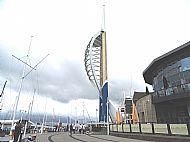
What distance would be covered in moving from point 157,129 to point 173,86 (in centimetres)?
982

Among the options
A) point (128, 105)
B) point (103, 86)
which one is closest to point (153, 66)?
point (103, 86)

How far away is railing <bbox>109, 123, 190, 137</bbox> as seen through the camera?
704 inches

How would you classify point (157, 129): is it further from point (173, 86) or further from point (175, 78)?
point (175, 78)

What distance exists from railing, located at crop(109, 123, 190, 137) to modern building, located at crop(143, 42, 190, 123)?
5.16 meters

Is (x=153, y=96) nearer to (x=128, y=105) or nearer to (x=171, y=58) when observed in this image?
(x=171, y=58)

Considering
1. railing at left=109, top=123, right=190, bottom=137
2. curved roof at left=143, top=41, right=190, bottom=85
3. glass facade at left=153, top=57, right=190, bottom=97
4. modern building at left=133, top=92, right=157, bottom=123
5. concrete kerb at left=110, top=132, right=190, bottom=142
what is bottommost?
concrete kerb at left=110, top=132, right=190, bottom=142

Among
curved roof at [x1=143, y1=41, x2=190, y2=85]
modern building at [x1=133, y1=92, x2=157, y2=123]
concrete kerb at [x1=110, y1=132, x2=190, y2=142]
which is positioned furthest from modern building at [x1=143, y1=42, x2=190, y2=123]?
concrete kerb at [x1=110, y1=132, x2=190, y2=142]

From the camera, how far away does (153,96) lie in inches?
1292

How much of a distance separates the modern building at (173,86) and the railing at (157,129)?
516 centimetres

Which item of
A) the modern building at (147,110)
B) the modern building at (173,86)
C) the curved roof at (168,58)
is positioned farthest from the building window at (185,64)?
the modern building at (147,110)

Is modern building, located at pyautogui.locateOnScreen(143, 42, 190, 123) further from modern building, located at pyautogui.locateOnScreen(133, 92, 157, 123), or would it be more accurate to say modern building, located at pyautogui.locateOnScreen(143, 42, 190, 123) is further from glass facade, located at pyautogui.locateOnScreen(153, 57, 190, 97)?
modern building, located at pyautogui.locateOnScreen(133, 92, 157, 123)

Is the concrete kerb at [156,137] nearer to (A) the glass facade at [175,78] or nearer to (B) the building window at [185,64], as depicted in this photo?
(A) the glass facade at [175,78]

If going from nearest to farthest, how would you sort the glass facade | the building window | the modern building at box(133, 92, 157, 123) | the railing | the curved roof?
the railing < the glass facade < the building window < the curved roof < the modern building at box(133, 92, 157, 123)

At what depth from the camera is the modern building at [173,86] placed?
27672 mm
